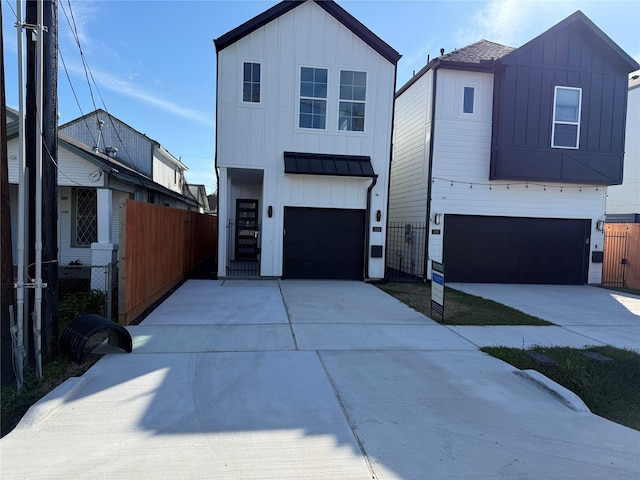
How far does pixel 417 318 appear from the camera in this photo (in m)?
7.45

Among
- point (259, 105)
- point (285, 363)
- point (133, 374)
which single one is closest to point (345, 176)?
point (259, 105)

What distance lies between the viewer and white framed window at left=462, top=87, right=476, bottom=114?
1243 centimetres

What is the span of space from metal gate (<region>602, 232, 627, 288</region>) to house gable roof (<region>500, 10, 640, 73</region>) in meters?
5.49

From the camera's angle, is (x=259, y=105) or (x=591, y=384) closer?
(x=591, y=384)

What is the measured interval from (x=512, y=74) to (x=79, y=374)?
13.1m

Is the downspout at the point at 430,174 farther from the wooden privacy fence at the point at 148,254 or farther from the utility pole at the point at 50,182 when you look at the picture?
the utility pole at the point at 50,182

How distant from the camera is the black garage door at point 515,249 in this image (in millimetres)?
12742

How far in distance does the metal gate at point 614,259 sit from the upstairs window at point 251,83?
41.3 feet

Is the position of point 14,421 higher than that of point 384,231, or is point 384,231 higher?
point 384,231

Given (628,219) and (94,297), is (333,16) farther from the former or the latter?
(628,219)

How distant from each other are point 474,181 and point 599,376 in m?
8.67

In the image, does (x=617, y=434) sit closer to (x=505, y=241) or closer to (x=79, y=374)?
(x=79, y=374)

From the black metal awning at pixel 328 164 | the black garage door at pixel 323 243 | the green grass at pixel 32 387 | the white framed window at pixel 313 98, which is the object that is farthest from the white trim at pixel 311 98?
the green grass at pixel 32 387

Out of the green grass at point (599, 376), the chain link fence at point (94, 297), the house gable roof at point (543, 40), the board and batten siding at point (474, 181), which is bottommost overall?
the green grass at point (599, 376)
